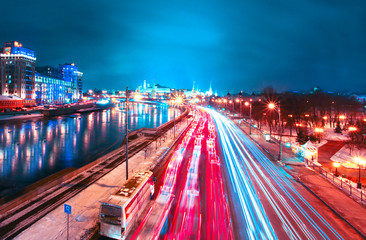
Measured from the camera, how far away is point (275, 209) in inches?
405

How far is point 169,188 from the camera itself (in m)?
12.6

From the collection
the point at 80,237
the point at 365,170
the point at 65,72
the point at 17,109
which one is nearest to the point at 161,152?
the point at 80,237

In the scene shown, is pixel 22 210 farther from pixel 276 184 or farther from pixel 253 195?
pixel 276 184

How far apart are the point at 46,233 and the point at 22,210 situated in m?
3.02

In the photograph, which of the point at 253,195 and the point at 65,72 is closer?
the point at 253,195

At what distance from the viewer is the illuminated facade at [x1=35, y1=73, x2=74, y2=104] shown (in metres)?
108

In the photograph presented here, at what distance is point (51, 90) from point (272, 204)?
140 m

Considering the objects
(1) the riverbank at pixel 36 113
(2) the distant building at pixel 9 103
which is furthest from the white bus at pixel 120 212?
(2) the distant building at pixel 9 103

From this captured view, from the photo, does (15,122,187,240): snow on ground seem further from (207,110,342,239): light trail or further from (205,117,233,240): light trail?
(207,110,342,239): light trail

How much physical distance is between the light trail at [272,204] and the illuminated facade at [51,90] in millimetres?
121304

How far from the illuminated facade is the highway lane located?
401 ft

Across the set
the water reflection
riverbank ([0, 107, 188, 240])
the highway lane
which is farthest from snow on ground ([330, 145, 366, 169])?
the water reflection

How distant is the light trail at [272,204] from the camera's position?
8.52 meters

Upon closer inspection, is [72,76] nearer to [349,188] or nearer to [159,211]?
[159,211]
